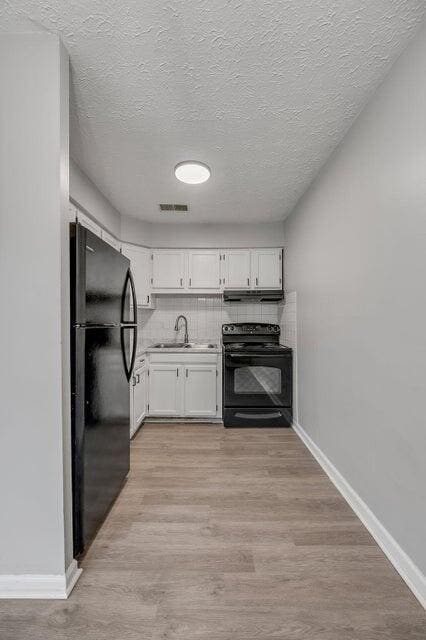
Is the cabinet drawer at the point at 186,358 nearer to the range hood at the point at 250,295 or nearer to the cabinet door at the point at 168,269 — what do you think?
the range hood at the point at 250,295

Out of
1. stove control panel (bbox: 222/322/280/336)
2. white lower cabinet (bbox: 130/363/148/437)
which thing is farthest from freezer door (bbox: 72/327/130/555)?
stove control panel (bbox: 222/322/280/336)

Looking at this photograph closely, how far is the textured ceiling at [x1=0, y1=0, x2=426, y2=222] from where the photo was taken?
122 cm

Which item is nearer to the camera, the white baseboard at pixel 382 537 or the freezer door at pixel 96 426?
the white baseboard at pixel 382 537

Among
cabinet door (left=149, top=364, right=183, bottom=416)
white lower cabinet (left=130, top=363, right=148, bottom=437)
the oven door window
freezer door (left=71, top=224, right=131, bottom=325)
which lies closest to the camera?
freezer door (left=71, top=224, right=131, bottom=325)

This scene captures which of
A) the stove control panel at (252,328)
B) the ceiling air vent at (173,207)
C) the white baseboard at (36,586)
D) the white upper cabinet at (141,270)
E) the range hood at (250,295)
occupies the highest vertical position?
the ceiling air vent at (173,207)

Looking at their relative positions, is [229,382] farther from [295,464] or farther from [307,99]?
[307,99]

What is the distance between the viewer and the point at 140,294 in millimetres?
3566

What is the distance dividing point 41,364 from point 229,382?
231 cm

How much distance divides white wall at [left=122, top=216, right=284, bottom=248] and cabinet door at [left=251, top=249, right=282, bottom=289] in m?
0.11

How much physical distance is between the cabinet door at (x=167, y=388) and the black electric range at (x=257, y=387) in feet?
1.82

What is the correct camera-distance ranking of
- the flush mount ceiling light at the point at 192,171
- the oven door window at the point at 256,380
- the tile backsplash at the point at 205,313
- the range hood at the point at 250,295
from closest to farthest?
the flush mount ceiling light at the point at 192,171, the oven door window at the point at 256,380, the range hood at the point at 250,295, the tile backsplash at the point at 205,313

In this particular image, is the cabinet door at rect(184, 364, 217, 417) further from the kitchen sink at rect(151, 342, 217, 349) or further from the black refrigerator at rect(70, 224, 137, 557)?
the black refrigerator at rect(70, 224, 137, 557)

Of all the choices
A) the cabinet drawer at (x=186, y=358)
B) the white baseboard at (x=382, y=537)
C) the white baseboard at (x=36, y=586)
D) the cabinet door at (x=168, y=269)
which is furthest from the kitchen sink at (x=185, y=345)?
the white baseboard at (x=36, y=586)

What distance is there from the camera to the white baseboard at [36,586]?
4.23 ft
